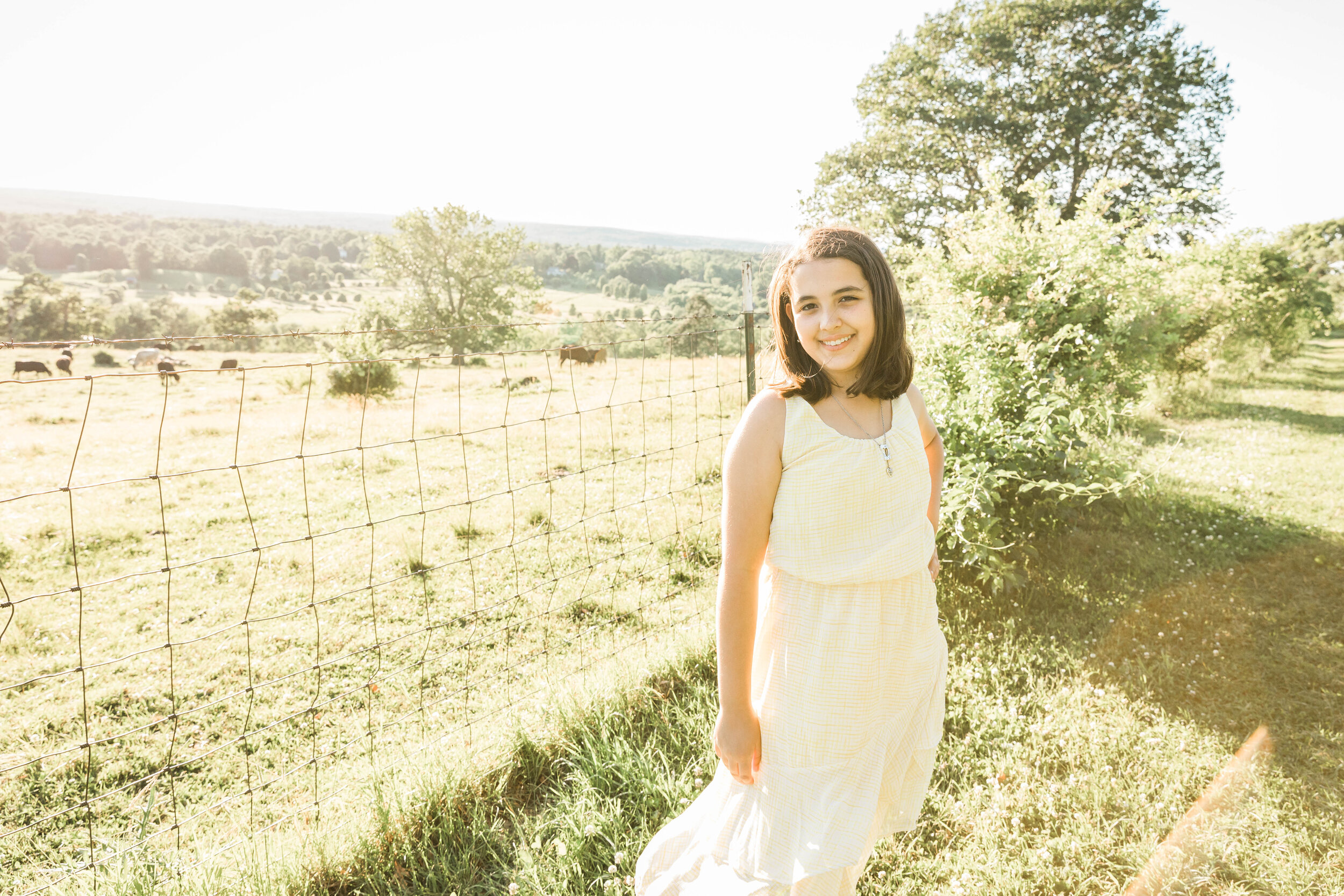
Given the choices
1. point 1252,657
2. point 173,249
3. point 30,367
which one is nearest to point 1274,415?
point 1252,657

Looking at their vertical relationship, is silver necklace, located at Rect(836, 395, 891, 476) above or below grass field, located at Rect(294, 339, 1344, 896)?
above

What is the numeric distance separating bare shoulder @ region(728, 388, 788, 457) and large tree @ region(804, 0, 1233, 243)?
16.0m

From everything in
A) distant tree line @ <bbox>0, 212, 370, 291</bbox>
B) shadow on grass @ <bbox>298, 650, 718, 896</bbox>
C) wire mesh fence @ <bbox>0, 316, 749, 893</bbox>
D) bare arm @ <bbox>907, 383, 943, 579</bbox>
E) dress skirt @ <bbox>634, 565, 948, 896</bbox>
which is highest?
distant tree line @ <bbox>0, 212, 370, 291</bbox>

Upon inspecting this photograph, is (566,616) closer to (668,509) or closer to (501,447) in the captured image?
(668,509)

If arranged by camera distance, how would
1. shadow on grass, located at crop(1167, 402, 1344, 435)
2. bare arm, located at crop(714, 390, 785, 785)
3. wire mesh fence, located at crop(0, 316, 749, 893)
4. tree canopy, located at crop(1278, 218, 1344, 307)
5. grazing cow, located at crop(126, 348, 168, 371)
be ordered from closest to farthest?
bare arm, located at crop(714, 390, 785, 785) → wire mesh fence, located at crop(0, 316, 749, 893) → shadow on grass, located at crop(1167, 402, 1344, 435) → grazing cow, located at crop(126, 348, 168, 371) → tree canopy, located at crop(1278, 218, 1344, 307)

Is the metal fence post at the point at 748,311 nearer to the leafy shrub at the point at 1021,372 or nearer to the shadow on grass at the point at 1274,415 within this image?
the leafy shrub at the point at 1021,372

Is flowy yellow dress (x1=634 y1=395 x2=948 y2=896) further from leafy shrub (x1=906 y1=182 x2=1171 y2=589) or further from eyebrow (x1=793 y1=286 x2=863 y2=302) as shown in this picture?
leafy shrub (x1=906 y1=182 x2=1171 y2=589)

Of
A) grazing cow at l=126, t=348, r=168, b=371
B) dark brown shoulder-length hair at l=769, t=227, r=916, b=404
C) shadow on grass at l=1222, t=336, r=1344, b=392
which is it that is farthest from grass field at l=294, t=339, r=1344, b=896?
grazing cow at l=126, t=348, r=168, b=371

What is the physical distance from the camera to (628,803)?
234 centimetres

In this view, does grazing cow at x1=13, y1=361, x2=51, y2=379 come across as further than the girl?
Yes

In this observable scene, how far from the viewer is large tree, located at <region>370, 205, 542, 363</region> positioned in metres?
37.7

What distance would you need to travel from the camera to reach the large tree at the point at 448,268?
37719 mm

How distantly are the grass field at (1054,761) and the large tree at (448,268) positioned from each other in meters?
37.0

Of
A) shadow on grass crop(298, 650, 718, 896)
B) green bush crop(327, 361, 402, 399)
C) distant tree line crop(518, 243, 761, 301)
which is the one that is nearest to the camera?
shadow on grass crop(298, 650, 718, 896)
